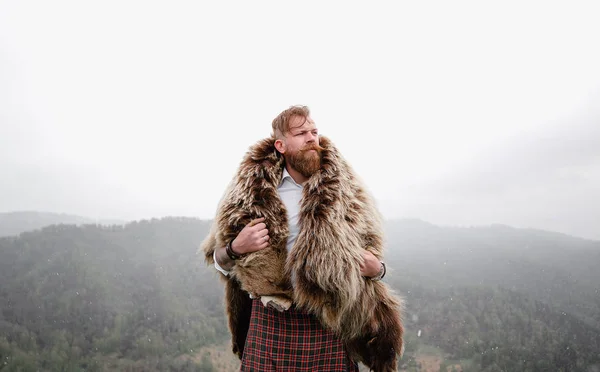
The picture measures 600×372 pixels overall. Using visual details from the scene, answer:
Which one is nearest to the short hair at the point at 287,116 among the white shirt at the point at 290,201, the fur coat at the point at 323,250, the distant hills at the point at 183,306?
the fur coat at the point at 323,250

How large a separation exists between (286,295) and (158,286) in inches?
922

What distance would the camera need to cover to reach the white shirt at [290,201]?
2.00 meters

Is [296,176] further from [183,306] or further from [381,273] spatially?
[183,306]

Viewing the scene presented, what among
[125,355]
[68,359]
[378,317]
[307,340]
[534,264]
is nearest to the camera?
[307,340]

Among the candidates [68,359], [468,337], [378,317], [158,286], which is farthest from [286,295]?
[158,286]

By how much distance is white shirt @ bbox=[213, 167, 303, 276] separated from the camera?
2.00 m

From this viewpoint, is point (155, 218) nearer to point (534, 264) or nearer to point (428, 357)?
point (428, 357)

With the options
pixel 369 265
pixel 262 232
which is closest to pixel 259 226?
pixel 262 232

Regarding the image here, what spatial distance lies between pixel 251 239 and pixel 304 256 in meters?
0.30

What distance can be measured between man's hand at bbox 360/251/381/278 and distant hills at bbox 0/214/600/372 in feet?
47.8

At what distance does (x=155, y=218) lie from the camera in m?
34.5

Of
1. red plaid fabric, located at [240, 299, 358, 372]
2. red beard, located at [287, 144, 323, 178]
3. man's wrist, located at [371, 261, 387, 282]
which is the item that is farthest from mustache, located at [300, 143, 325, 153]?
red plaid fabric, located at [240, 299, 358, 372]

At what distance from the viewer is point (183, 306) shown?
19969 mm

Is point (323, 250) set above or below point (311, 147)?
below
